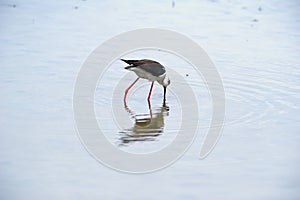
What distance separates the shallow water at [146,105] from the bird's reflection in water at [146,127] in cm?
3

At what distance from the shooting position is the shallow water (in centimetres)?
525

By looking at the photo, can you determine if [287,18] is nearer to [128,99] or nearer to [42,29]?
[42,29]

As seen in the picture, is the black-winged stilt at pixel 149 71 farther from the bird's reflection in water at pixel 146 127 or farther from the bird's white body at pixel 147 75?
the bird's reflection in water at pixel 146 127

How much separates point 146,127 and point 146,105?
2.50 ft

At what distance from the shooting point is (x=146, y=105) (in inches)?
291

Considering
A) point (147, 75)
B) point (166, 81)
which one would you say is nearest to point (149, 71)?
point (147, 75)

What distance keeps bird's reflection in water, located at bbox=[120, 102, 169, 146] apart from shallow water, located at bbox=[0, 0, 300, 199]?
29 mm

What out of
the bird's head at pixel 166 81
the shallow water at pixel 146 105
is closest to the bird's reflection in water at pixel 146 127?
the shallow water at pixel 146 105

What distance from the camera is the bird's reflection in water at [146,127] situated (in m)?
6.28

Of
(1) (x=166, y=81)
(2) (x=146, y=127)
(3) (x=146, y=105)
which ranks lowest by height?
(2) (x=146, y=127)

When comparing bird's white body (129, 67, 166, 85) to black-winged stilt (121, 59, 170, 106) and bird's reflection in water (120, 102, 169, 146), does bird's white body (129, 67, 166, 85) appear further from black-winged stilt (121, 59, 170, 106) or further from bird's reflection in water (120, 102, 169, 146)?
bird's reflection in water (120, 102, 169, 146)

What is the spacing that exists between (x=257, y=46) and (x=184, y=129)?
13.3 feet

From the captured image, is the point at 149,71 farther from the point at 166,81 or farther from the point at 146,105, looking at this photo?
the point at 146,105

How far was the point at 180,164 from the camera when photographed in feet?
18.7
